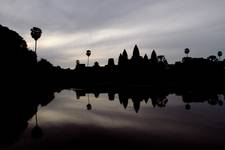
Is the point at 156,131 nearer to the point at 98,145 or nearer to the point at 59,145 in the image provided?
the point at 98,145

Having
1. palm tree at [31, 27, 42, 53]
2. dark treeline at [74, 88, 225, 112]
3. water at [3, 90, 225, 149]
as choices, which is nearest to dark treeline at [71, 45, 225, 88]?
palm tree at [31, 27, 42, 53]

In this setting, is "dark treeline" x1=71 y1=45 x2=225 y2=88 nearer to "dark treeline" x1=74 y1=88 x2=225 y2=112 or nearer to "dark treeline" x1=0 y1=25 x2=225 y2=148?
"dark treeline" x1=0 y1=25 x2=225 y2=148

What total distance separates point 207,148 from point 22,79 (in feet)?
163

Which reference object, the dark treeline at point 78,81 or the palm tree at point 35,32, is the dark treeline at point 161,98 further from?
the palm tree at point 35,32

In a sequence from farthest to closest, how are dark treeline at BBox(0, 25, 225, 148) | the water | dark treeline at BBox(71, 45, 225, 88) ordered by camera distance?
dark treeline at BBox(71, 45, 225, 88) < dark treeline at BBox(0, 25, 225, 148) < the water

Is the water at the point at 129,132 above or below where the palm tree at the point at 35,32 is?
below

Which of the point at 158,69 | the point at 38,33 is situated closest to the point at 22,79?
the point at 38,33

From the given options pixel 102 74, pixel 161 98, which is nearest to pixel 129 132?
pixel 161 98

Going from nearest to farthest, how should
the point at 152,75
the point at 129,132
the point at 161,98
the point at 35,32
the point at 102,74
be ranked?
the point at 129,132
the point at 161,98
the point at 35,32
the point at 152,75
the point at 102,74

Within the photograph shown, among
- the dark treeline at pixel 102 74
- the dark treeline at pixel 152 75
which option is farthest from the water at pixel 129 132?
the dark treeline at pixel 152 75

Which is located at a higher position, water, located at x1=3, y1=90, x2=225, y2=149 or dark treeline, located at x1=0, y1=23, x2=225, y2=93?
dark treeline, located at x1=0, y1=23, x2=225, y2=93

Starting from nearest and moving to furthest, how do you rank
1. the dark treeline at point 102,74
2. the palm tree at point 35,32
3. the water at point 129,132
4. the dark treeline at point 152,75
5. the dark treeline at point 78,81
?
the water at point 129,132 < the dark treeline at point 78,81 < the dark treeline at point 102,74 < the palm tree at point 35,32 < the dark treeline at point 152,75

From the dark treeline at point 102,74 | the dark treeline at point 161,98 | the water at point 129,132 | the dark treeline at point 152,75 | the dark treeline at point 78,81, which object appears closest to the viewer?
the water at point 129,132

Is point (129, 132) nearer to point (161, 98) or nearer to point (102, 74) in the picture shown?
point (161, 98)
